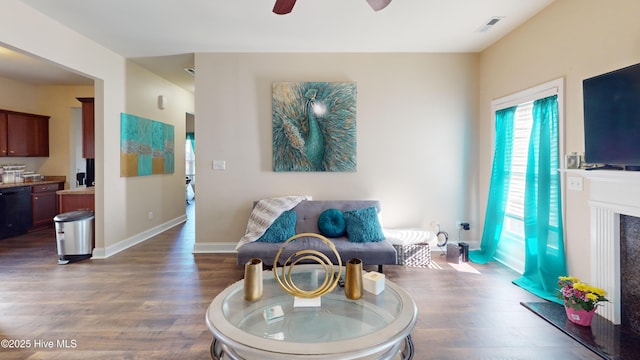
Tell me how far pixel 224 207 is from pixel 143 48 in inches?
92.2

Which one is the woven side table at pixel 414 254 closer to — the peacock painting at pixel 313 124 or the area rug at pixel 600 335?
the area rug at pixel 600 335

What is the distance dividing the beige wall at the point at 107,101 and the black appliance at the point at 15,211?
7.05 ft

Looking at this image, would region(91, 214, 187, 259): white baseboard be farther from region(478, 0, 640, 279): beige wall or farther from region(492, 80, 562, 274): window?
region(478, 0, 640, 279): beige wall

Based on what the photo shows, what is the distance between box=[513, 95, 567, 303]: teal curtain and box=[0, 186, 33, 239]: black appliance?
721 centimetres

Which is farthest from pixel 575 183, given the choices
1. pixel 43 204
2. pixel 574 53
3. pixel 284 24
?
pixel 43 204

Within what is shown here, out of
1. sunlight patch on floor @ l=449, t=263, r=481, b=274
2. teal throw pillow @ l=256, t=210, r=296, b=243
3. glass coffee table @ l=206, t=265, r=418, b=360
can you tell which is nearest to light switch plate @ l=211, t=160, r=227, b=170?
teal throw pillow @ l=256, t=210, r=296, b=243

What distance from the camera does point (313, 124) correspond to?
4094 millimetres

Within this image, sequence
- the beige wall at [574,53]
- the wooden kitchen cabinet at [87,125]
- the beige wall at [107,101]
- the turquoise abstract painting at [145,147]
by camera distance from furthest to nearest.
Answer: the wooden kitchen cabinet at [87,125], the turquoise abstract painting at [145,147], the beige wall at [107,101], the beige wall at [574,53]

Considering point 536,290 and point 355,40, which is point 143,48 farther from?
point 536,290

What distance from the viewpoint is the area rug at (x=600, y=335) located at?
1.97 m

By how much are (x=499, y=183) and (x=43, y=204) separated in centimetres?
737

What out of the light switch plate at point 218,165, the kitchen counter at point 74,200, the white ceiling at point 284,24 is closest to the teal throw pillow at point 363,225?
the light switch plate at point 218,165

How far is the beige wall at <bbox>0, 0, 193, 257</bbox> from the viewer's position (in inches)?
118

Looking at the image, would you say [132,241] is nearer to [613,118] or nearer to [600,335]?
[600,335]
